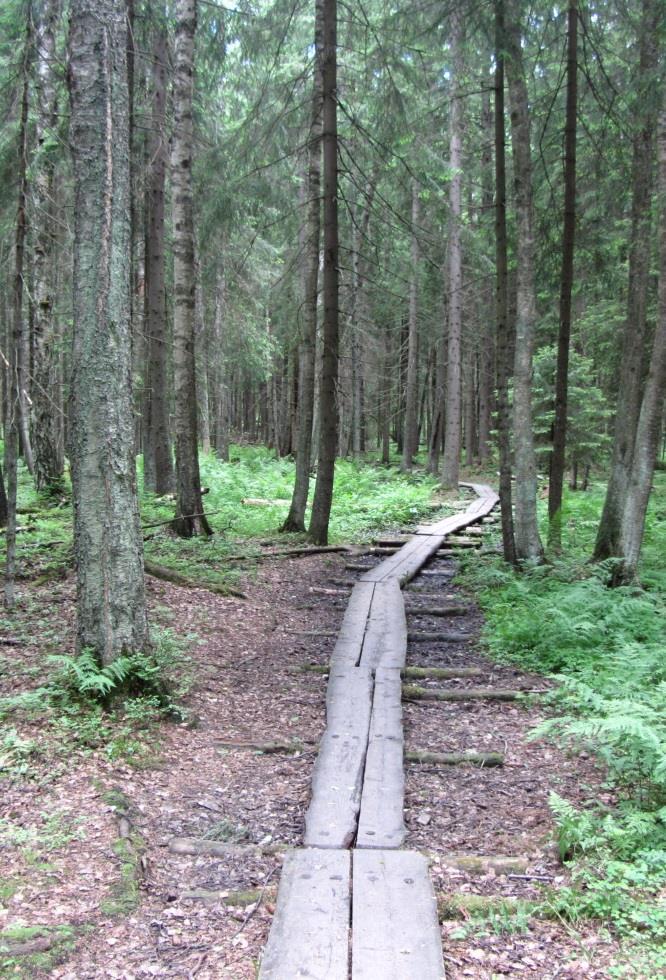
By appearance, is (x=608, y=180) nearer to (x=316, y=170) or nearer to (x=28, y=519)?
(x=316, y=170)

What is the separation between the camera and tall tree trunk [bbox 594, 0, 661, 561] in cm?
860

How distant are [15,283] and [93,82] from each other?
2.64 meters

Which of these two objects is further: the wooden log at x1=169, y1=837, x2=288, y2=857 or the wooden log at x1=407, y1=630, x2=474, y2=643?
the wooden log at x1=407, y1=630, x2=474, y2=643

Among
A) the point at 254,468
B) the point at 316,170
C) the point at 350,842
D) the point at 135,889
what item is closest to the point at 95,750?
the point at 135,889

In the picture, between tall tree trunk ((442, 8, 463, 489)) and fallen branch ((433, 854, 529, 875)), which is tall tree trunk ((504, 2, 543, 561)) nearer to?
fallen branch ((433, 854, 529, 875))

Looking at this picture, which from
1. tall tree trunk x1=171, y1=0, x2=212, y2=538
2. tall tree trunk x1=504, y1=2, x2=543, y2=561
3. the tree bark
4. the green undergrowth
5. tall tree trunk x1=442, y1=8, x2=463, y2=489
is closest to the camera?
the green undergrowth

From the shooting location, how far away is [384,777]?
4.36 m

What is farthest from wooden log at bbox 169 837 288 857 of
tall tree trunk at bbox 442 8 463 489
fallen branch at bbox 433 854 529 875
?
tall tree trunk at bbox 442 8 463 489

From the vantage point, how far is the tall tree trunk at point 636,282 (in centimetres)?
860

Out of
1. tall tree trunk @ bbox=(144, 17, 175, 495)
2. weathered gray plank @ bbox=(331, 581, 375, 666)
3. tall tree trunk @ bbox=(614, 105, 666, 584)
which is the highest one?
tall tree trunk @ bbox=(144, 17, 175, 495)

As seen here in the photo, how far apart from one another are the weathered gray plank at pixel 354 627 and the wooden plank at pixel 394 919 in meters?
2.93

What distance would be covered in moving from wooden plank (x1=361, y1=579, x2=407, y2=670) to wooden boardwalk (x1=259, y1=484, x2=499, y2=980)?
0.66 ft

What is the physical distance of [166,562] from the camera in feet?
31.6

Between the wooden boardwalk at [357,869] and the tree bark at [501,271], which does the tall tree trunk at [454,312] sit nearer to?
the tree bark at [501,271]
